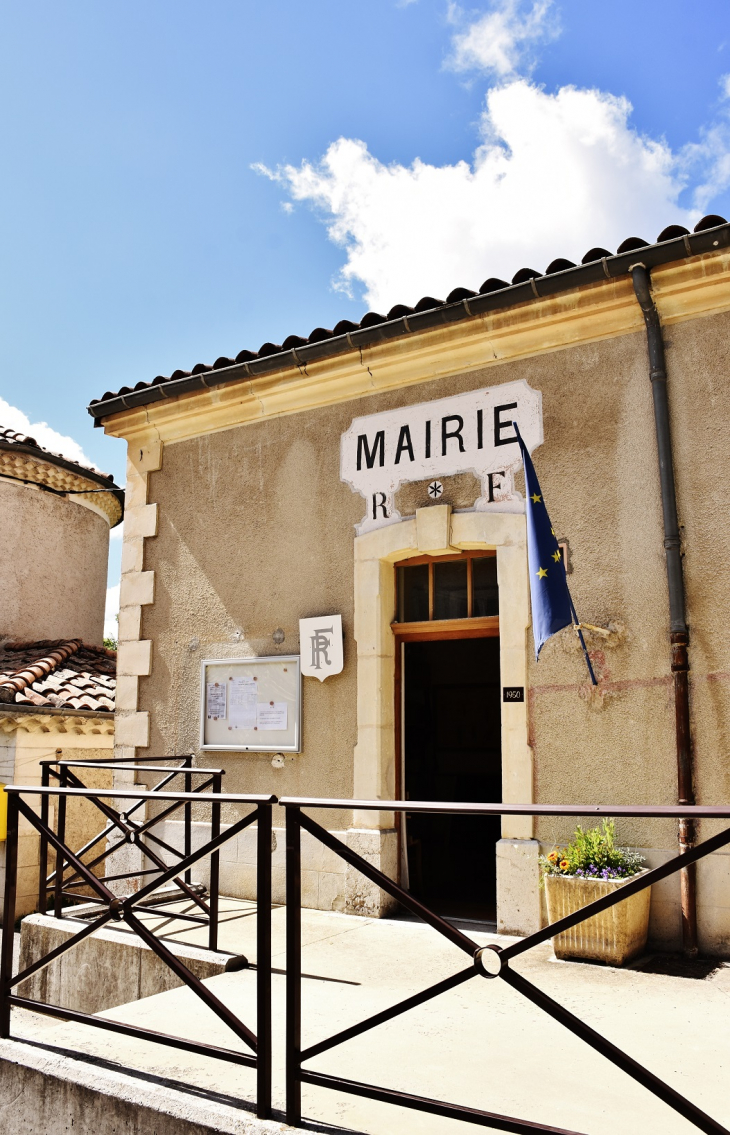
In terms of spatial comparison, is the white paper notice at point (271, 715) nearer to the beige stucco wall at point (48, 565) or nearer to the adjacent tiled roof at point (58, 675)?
the adjacent tiled roof at point (58, 675)

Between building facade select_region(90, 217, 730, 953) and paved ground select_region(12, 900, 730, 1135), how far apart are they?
851 mm

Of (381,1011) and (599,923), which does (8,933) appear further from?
(599,923)

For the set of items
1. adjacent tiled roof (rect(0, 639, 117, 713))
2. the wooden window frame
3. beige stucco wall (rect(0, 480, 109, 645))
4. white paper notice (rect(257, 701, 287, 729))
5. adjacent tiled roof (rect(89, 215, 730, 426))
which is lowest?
white paper notice (rect(257, 701, 287, 729))

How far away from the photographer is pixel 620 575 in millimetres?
5254

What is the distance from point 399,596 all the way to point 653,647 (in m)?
1.96

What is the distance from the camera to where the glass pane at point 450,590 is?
611 centimetres

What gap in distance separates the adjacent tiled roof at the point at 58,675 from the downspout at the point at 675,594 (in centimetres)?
633

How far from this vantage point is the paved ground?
2729mm

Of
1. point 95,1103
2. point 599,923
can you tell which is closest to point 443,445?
point 599,923

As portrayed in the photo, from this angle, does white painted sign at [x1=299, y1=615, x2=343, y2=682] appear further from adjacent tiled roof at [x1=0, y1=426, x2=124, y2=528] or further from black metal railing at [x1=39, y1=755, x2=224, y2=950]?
adjacent tiled roof at [x1=0, y1=426, x2=124, y2=528]

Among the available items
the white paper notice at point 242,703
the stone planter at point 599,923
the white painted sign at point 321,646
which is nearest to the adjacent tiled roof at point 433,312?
the white painted sign at point 321,646

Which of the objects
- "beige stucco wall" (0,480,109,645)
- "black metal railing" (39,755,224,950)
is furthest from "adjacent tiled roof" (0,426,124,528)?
"black metal railing" (39,755,224,950)

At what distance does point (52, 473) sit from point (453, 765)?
628 cm

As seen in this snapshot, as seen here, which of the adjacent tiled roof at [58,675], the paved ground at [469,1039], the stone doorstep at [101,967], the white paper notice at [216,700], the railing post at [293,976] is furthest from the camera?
the adjacent tiled roof at [58,675]
